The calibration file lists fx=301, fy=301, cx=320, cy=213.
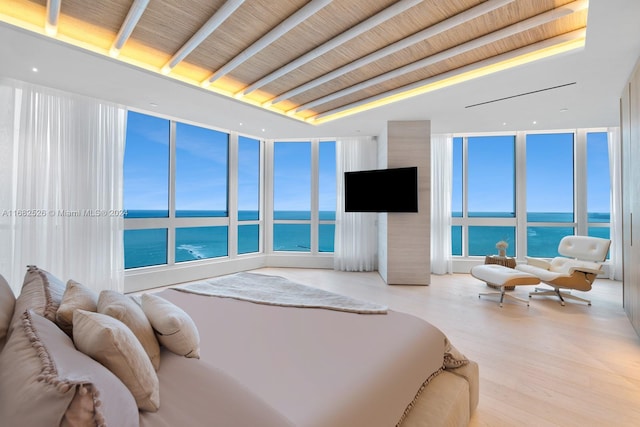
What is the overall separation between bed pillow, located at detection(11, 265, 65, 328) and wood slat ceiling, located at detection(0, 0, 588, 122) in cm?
225

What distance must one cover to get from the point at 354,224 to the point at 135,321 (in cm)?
537

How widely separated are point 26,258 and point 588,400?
556cm

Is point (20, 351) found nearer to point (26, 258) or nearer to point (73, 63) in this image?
point (73, 63)

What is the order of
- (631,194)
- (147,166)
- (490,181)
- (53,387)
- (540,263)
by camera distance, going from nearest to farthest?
(53,387), (631,194), (540,263), (147,166), (490,181)

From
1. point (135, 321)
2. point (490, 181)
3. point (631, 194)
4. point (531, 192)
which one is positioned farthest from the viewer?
point (490, 181)

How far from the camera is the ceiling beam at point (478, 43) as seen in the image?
2449 millimetres

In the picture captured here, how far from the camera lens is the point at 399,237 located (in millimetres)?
5137

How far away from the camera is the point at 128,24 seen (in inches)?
99.7

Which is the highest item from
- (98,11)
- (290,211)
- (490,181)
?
(98,11)

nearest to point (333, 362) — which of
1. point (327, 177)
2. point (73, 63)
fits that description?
point (73, 63)

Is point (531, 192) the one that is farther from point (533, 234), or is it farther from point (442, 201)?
point (442, 201)

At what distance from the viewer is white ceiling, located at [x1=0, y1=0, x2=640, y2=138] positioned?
269 cm

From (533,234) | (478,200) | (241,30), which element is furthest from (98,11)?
(533,234)

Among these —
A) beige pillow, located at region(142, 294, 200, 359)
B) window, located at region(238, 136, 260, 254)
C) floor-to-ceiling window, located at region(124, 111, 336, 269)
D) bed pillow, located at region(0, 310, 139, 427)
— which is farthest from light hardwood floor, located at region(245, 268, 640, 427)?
window, located at region(238, 136, 260, 254)
